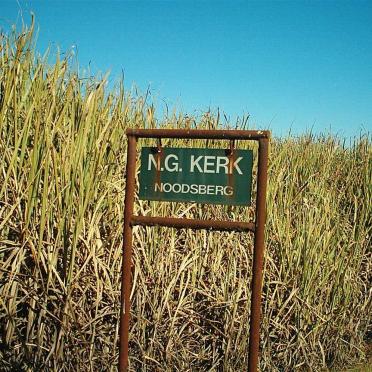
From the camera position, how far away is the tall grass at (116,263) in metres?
2.19

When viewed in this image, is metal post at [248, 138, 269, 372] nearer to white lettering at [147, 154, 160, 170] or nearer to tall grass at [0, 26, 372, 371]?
white lettering at [147, 154, 160, 170]

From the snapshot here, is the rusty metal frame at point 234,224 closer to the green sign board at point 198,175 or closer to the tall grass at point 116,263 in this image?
the green sign board at point 198,175

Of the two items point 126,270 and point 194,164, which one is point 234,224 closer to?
point 194,164

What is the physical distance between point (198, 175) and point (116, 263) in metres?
0.87

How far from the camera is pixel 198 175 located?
6.07 ft

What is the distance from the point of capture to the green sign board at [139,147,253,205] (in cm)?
182

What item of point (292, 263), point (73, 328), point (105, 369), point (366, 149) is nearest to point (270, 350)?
point (292, 263)

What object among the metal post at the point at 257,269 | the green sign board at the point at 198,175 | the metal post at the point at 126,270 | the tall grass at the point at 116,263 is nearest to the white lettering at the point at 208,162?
the green sign board at the point at 198,175

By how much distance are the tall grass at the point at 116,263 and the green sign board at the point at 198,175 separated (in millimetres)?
515

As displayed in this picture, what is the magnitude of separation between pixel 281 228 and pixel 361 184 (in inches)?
55.4

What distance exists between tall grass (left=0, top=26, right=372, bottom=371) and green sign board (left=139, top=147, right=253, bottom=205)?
0.52 metres

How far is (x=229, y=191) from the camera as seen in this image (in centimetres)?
183

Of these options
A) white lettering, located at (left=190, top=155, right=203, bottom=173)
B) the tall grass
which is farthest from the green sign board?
the tall grass

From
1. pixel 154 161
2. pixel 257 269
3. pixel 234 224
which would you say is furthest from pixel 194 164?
pixel 257 269
